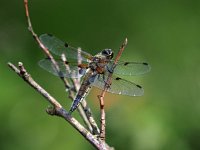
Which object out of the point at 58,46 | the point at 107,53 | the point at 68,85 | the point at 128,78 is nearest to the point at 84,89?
the point at 68,85

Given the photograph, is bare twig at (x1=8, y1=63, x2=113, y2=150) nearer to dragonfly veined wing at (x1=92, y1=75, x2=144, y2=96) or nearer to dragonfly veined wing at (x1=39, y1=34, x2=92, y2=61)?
dragonfly veined wing at (x1=92, y1=75, x2=144, y2=96)

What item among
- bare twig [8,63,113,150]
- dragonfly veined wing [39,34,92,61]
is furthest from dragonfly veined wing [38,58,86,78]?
bare twig [8,63,113,150]

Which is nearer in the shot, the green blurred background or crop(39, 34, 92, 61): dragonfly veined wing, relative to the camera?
crop(39, 34, 92, 61): dragonfly veined wing

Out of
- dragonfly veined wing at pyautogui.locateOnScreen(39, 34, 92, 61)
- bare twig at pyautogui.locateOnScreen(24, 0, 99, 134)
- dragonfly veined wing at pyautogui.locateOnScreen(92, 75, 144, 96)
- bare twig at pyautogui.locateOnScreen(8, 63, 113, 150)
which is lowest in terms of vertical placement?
bare twig at pyautogui.locateOnScreen(8, 63, 113, 150)

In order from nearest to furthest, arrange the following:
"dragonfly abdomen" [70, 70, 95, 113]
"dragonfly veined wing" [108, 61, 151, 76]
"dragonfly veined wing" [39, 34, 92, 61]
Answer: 1. "dragonfly abdomen" [70, 70, 95, 113]
2. "dragonfly veined wing" [108, 61, 151, 76]
3. "dragonfly veined wing" [39, 34, 92, 61]

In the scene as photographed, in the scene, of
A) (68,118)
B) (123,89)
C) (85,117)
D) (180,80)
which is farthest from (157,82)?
(68,118)

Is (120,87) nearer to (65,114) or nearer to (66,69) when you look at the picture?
(66,69)
